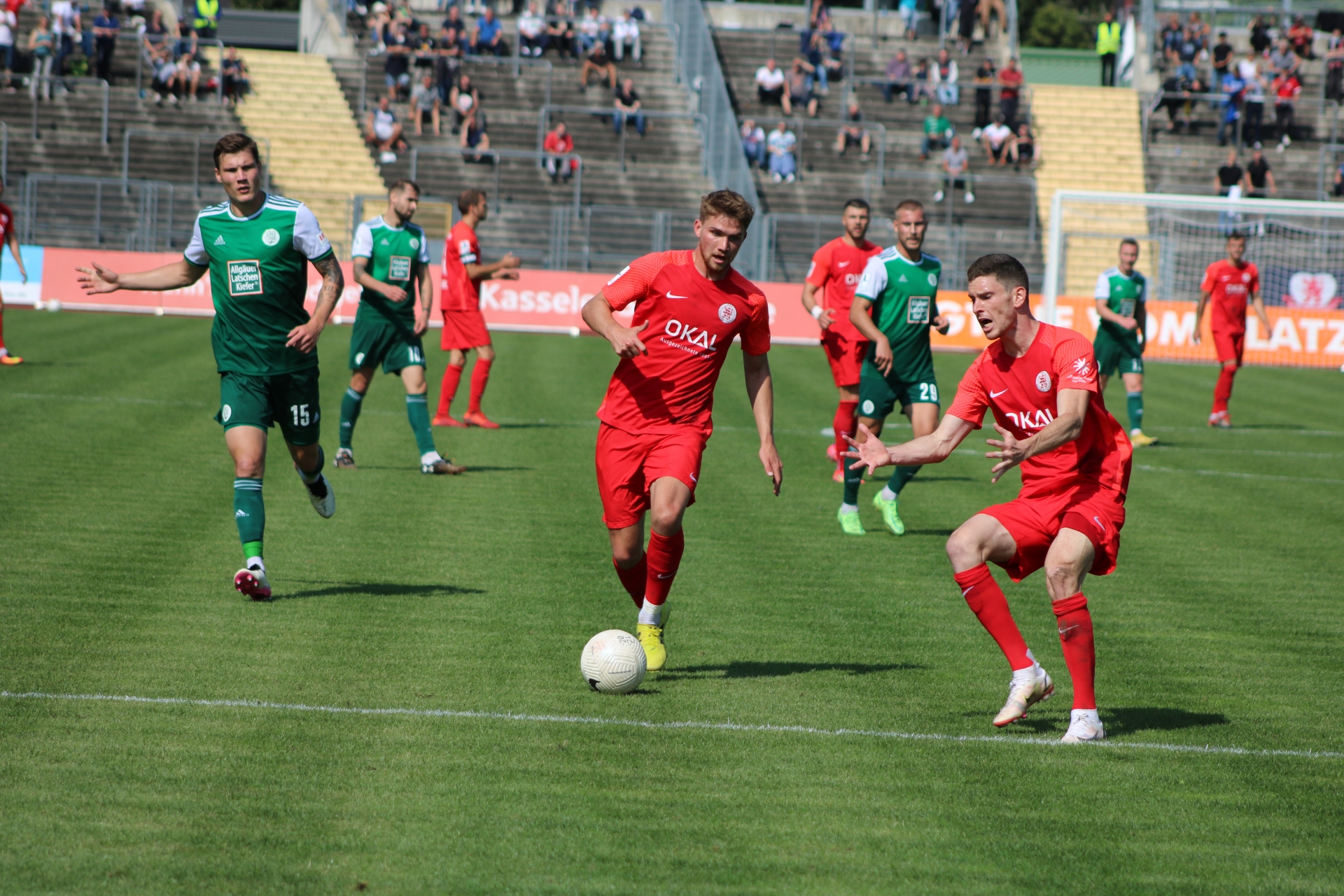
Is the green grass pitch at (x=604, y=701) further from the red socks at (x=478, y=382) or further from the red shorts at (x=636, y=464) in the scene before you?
the red socks at (x=478, y=382)

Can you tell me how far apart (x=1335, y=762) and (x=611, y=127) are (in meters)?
34.9

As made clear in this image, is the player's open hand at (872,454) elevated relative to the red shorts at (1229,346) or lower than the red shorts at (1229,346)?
elevated

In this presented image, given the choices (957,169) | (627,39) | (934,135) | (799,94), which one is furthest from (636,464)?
(627,39)

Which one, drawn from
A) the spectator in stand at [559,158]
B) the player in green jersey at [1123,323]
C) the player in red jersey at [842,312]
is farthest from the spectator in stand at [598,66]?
the player in red jersey at [842,312]

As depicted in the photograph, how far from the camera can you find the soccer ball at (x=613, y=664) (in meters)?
6.08

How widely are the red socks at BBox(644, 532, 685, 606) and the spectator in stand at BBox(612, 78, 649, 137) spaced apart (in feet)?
108

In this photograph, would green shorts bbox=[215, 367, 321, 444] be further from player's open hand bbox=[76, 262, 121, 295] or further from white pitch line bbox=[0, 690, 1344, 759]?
white pitch line bbox=[0, 690, 1344, 759]

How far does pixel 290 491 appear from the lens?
11289 millimetres

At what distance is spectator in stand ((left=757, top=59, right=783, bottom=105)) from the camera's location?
39.7 metres

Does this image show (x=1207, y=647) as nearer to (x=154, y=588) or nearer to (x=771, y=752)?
(x=771, y=752)

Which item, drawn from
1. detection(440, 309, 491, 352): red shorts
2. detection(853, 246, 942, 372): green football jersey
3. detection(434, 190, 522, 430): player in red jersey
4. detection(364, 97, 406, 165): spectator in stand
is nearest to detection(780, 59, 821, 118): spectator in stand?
detection(364, 97, 406, 165): spectator in stand

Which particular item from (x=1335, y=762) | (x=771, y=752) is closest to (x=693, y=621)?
(x=771, y=752)

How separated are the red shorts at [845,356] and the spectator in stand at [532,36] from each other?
30560 mm

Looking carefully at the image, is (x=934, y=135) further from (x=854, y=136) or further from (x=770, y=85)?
(x=770, y=85)
